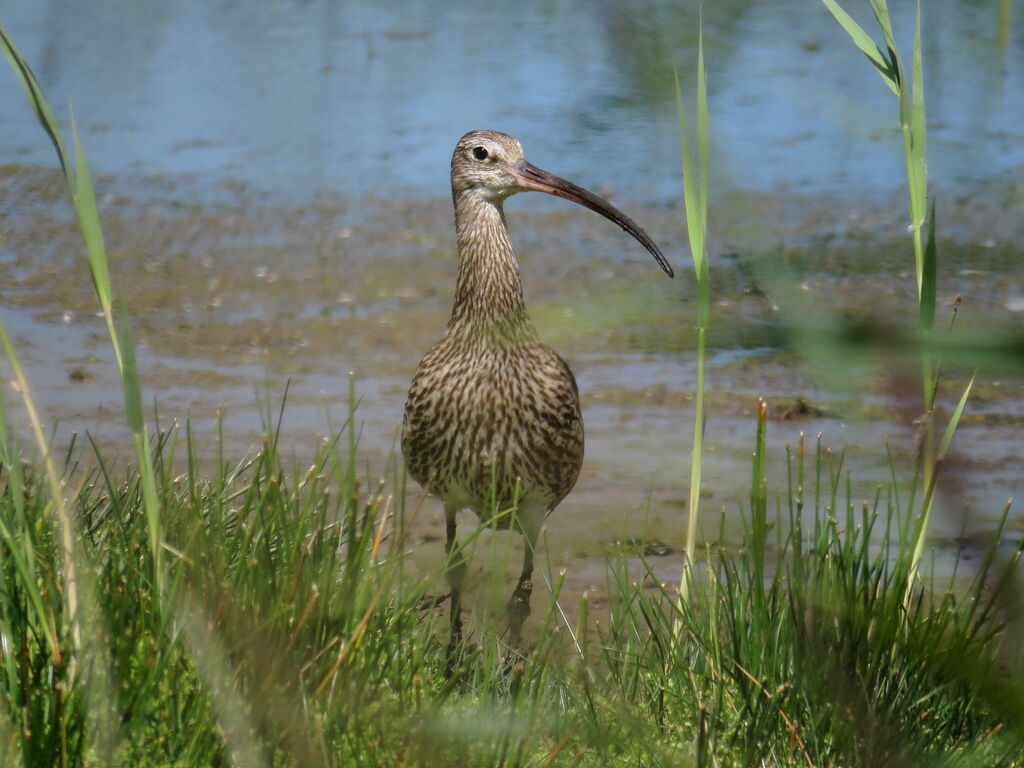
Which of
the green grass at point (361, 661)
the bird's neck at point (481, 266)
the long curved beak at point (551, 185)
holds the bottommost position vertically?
the green grass at point (361, 661)

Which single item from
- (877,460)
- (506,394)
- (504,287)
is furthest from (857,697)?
(504,287)

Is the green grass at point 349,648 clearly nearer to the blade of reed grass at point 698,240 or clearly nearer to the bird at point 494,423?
the blade of reed grass at point 698,240

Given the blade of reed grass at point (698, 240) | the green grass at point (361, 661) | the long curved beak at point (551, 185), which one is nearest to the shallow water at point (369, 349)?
the blade of reed grass at point (698, 240)

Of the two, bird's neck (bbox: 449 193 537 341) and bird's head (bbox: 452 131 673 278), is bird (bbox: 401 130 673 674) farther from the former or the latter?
bird's head (bbox: 452 131 673 278)

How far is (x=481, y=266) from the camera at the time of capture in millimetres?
4742

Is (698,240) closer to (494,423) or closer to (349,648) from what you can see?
(349,648)

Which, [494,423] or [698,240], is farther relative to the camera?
[494,423]

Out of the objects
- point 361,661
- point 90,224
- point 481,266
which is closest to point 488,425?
point 481,266

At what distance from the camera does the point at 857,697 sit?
66 cm

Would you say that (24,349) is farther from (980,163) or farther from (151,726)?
(980,163)

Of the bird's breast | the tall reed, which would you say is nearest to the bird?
the bird's breast

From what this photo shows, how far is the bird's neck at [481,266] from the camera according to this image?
466 centimetres

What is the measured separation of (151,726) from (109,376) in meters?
5.98

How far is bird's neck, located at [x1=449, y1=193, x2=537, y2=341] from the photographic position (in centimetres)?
466
